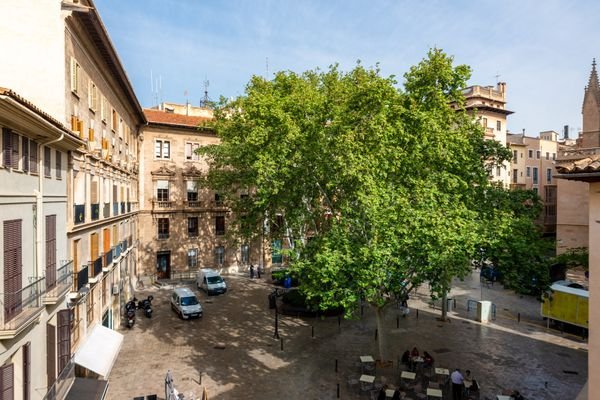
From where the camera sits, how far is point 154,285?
127ft

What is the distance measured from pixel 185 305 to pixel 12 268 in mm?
19226

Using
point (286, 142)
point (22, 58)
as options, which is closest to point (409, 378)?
point (286, 142)

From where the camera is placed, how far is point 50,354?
43.3 ft

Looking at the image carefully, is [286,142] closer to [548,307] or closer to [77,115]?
[77,115]

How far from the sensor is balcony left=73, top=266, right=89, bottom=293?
16.4 m

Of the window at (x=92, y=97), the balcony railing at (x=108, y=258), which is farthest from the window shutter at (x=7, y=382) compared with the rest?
the window at (x=92, y=97)

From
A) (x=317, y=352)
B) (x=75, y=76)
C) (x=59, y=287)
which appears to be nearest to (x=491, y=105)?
(x=317, y=352)

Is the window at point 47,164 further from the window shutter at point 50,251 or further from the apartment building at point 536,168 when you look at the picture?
the apartment building at point 536,168

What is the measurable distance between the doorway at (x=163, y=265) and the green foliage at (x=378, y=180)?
17.6 m

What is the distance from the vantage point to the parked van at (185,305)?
2817cm

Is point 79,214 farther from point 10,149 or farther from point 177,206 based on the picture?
point 177,206

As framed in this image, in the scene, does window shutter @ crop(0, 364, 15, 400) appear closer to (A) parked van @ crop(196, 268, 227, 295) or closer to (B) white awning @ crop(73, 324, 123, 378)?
(B) white awning @ crop(73, 324, 123, 378)

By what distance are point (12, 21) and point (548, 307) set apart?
105ft

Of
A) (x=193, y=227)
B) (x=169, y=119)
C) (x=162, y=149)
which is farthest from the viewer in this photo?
(x=193, y=227)
